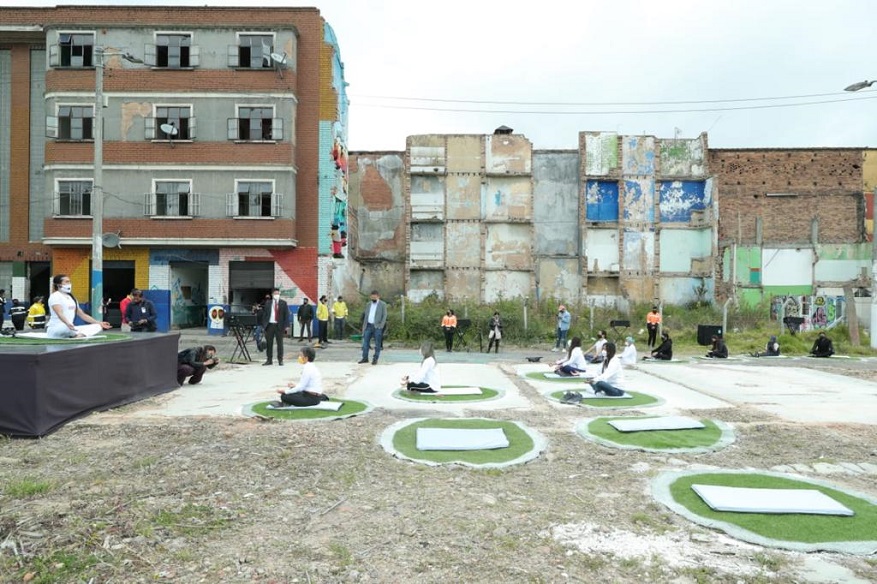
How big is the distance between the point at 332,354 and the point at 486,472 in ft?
50.1

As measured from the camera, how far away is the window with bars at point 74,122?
2844cm

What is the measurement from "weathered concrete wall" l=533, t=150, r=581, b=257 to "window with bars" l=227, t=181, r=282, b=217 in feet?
60.2

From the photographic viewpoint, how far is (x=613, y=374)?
11.3 metres

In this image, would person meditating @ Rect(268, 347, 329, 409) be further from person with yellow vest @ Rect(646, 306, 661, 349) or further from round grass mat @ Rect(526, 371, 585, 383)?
person with yellow vest @ Rect(646, 306, 661, 349)

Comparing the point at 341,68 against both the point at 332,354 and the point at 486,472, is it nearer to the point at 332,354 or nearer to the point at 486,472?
the point at 332,354

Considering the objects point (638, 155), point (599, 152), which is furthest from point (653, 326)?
point (638, 155)

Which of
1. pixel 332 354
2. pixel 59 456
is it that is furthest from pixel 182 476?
pixel 332 354

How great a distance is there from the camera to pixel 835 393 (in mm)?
12781

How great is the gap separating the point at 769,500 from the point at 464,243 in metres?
34.2

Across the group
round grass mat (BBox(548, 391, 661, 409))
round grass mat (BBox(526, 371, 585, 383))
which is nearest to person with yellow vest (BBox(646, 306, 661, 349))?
round grass mat (BBox(526, 371, 585, 383))

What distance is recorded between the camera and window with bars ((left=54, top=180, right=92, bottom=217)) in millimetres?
28250

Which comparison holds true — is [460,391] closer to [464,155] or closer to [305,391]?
[305,391]

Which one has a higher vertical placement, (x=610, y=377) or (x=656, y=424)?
(x=610, y=377)

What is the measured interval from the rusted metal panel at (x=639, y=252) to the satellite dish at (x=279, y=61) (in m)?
23.2
